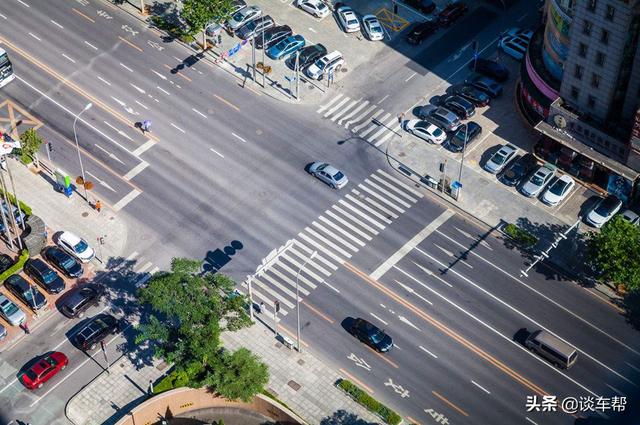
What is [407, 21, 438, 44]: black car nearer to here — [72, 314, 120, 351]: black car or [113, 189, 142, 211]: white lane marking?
[113, 189, 142, 211]: white lane marking

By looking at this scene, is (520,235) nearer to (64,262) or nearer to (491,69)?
(491,69)

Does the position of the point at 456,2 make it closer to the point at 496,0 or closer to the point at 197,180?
the point at 496,0

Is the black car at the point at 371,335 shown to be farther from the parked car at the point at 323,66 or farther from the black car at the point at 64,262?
the parked car at the point at 323,66

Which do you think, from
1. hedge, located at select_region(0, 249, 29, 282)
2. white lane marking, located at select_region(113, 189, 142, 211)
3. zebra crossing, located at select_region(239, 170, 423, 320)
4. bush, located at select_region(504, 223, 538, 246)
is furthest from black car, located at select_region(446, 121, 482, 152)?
hedge, located at select_region(0, 249, 29, 282)


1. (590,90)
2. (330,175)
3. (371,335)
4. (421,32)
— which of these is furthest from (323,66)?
(371,335)

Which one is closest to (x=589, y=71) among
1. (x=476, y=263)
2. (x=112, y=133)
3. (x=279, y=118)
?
(x=476, y=263)

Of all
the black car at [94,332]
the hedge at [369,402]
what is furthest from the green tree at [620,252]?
the black car at [94,332]

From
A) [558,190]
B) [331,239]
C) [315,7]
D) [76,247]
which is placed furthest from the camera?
[315,7]
